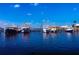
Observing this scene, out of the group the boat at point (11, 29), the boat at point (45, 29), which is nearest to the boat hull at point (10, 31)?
the boat at point (11, 29)

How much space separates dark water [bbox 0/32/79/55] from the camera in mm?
2418

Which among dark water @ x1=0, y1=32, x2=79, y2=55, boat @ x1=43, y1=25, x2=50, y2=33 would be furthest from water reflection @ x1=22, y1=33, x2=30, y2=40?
boat @ x1=43, y1=25, x2=50, y2=33

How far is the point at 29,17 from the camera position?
8.02 ft

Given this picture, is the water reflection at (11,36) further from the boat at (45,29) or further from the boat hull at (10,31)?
the boat at (45,29)

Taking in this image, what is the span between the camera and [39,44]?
244 centimetres

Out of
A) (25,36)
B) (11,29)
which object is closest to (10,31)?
(11,29)

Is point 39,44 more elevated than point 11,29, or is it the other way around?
point 11,29

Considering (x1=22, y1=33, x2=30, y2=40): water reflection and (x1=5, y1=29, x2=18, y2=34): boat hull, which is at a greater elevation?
(x1=5, y1=29, x2=18, y2=34): boat hull

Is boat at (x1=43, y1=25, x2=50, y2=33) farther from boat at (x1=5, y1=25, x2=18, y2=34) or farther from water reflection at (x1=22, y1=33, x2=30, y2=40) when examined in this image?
boat at (x1=5, y1=25, x2=18, y2=34)

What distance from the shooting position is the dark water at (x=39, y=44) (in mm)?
2418

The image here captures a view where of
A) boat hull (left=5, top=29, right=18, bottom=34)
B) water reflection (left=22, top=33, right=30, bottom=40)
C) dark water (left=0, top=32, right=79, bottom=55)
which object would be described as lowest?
dark water (left=0, top=32, right=79, bottom=55)

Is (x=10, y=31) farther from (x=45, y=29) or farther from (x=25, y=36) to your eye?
(x=45, y=29)

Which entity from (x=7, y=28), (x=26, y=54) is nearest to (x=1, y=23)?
(x=7, y=28)

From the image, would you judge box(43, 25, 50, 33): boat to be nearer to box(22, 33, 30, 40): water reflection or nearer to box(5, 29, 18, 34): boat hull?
box(22, 33, 30, 40): water reflection
